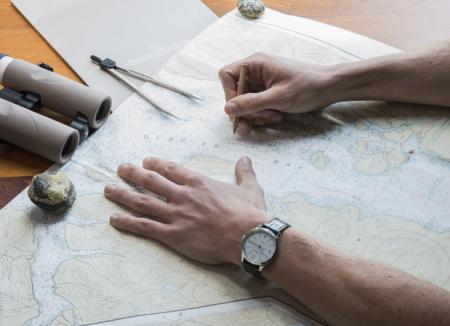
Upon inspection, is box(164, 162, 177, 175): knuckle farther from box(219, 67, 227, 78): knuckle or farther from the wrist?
the wrist

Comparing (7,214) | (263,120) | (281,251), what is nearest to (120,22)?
(263,120)

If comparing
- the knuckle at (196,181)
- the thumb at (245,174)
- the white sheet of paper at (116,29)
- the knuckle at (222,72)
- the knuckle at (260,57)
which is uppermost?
the white sheet of paper at (116,29)

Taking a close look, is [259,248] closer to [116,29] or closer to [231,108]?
[231,108]

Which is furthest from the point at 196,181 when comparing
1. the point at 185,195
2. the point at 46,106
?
the point at 46,106

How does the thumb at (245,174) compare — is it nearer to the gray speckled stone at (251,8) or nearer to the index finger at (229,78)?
the index finger at (229,78)

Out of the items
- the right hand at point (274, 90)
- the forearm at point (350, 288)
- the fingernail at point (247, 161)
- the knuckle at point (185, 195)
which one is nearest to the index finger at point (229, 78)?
the right hand at point (274, 90)

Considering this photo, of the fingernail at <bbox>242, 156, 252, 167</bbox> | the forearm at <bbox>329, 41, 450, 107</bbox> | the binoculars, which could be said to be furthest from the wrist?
the binoculars
